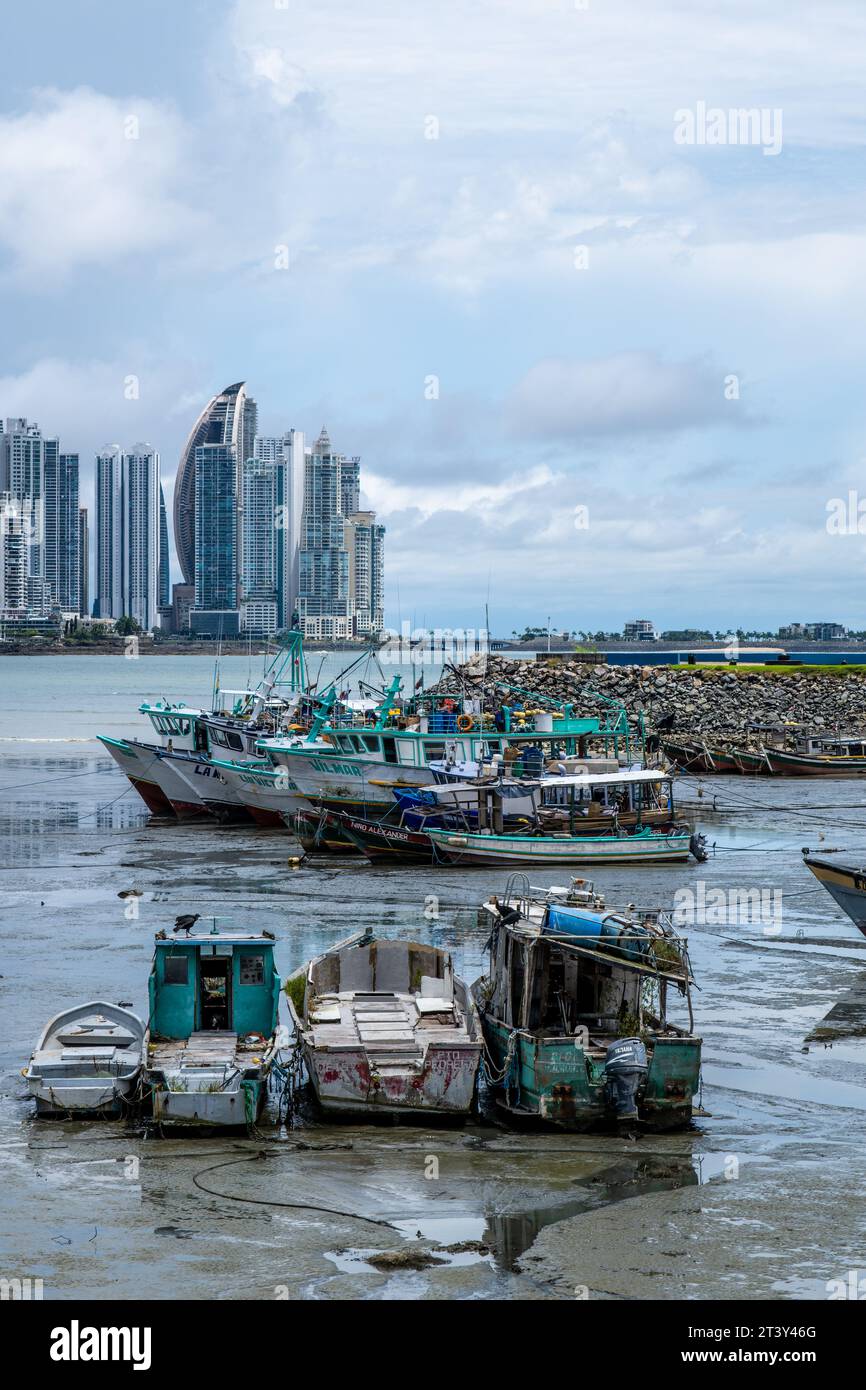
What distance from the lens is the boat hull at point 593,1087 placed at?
18688 millimetres

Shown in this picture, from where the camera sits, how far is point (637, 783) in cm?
4428

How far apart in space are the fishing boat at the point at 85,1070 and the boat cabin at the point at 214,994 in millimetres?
598

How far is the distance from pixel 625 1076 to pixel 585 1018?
211 centimetres

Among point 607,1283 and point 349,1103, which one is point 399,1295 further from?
point 349,1103

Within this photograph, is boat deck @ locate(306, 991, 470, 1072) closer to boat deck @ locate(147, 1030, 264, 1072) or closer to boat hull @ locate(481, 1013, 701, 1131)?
boat deck @ locate(147, 1030, 264, 1072)

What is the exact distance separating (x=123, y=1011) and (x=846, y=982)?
12.6m

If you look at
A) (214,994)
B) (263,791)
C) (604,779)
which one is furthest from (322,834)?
(214,994)

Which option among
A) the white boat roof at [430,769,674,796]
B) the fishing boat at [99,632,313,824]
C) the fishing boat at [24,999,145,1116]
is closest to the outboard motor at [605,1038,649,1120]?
the fishing boat at [24,999,145,1116]

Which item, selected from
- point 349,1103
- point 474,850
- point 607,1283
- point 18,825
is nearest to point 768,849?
point 474,850

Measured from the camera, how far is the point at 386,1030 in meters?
20.3

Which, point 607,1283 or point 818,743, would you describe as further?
point 818,743

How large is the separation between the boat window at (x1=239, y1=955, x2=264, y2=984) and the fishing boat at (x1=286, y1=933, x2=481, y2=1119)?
31.4 inches

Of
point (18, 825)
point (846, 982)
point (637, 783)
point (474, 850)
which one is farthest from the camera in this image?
point (18, 825)

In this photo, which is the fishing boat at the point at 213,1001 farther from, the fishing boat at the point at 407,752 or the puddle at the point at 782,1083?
the fishing boat at the point at 407,752
